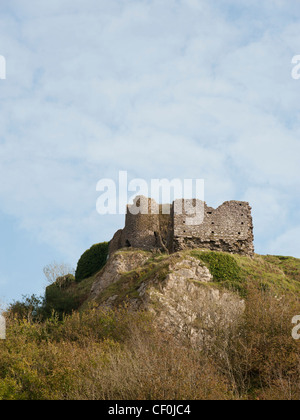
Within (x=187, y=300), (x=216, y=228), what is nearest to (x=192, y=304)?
(x=187, y=300)

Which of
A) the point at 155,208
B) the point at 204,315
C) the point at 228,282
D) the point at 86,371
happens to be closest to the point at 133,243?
the point at 155,208

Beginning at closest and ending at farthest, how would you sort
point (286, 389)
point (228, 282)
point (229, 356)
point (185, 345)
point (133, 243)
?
1. point (286, 389)
2. point (229, 356)
3. point (185, 345)
4. point (228, 282)
5. point (133, 243)

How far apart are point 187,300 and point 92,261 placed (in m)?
18.8

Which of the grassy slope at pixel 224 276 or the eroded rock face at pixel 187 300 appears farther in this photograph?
the grassy slope at pixel 224 276

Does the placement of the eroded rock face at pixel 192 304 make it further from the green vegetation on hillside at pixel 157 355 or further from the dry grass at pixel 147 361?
the dry grass at pixel 147 361

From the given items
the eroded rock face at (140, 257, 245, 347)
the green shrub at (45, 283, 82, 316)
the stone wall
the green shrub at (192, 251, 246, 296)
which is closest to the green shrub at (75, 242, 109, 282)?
the green shrub at (45, 283, 82, 316)

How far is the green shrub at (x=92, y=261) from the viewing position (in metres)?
45.5

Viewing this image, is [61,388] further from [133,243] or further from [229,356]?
[133,243]

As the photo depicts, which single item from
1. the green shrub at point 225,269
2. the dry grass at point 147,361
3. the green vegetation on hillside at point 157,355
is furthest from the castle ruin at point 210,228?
the dry grass at point 147,361

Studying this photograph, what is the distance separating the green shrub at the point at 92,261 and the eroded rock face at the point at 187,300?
10.2 m

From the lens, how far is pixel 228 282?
30.9 meters

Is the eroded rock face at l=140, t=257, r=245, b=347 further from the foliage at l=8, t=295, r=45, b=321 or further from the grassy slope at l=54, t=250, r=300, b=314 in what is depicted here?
the foliage at l=8, t=295, r=45, b=321
